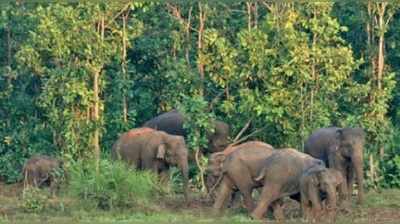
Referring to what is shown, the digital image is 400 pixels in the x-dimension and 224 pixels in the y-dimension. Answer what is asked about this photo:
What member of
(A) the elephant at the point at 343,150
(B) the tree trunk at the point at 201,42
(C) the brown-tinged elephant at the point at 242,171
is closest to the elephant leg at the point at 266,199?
(C) the brown-tinged elephant at the point at 242,171

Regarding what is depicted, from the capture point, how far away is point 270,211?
1491 centimetres

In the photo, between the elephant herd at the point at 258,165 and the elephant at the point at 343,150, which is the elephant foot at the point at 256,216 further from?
the elephant at the point at 343,150

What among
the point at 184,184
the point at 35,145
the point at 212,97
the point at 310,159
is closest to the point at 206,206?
the point at 184,184

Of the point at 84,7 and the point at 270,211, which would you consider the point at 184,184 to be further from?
the point at 84,7

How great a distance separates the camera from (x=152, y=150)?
17.8 meters

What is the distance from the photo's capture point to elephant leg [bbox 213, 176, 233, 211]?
49.3 feet

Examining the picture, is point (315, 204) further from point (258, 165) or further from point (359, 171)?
point (359, 171)

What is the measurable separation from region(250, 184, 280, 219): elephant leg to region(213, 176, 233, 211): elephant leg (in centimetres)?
69

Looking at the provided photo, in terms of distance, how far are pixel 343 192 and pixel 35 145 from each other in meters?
7.16

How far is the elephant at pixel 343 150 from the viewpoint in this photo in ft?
51.8

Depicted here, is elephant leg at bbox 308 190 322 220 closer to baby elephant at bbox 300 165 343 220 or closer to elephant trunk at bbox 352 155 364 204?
baby elephant at bbox 300 165 343 220

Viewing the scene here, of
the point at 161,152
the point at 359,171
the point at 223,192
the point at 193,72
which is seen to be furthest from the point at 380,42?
the point at 223,192

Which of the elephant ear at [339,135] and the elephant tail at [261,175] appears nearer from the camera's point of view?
the elephant tail at [261,175]

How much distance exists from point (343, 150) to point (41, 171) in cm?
409
